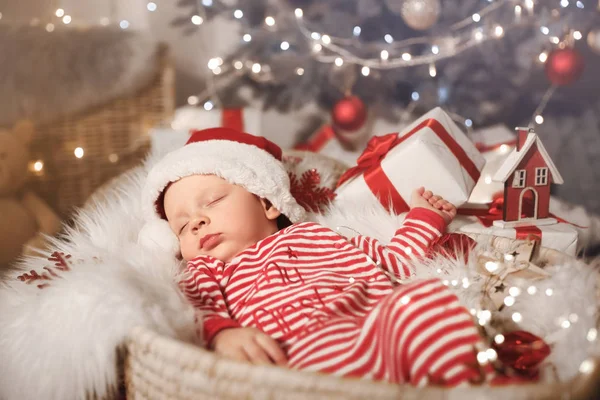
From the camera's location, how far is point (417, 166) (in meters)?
1.31

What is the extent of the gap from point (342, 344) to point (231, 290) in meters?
0.32

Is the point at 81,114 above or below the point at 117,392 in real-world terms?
above

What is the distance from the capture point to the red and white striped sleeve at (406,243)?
1.13 meters

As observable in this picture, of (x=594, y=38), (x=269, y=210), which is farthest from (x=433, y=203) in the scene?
(x=594, y=38)

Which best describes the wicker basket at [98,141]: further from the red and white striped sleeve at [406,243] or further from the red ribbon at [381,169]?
the red and white striped sleeve at [406,243]

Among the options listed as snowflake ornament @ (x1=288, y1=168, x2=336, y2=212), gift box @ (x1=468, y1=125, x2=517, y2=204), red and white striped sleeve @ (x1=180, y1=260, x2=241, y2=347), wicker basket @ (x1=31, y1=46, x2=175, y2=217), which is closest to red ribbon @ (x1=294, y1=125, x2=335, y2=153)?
wicker basket @ (x1=31, y1=46, x2=175, y2=217)

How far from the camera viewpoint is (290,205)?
1.25 meters

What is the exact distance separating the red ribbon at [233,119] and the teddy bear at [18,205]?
2.19 ft

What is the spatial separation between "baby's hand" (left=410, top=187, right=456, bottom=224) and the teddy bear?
1244 mm

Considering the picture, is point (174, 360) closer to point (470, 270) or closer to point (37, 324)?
point (37, 324)

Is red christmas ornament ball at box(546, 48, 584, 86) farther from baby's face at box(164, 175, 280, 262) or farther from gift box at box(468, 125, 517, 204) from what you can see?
baby's face at box(164, 175, 280, 262)

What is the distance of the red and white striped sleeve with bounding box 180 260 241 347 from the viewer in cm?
94

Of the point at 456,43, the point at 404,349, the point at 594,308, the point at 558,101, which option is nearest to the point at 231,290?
the point at 404,349

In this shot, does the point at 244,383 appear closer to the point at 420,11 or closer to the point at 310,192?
the point at 310,192
